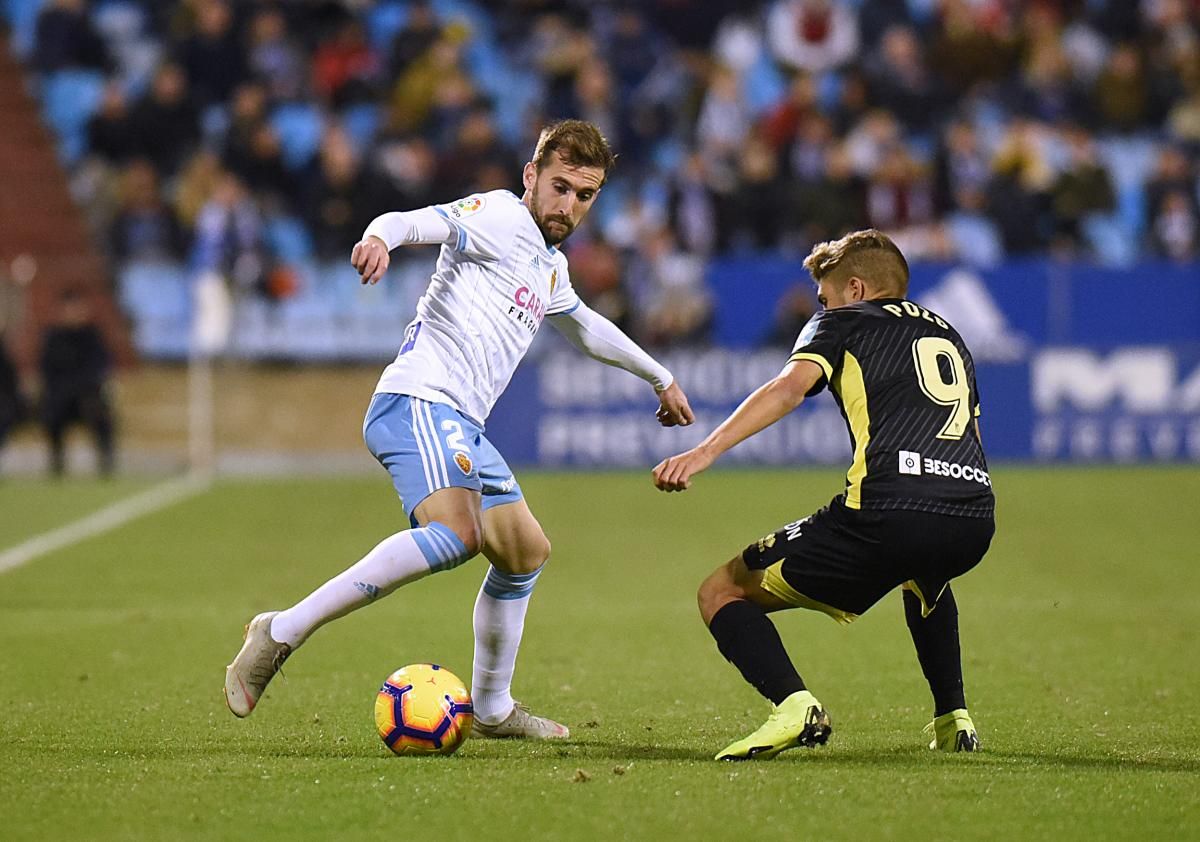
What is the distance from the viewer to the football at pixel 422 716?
5863 millimetres

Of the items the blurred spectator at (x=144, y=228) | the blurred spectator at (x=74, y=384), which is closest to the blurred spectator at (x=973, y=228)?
the blurred spectator at (x=144, y=228)

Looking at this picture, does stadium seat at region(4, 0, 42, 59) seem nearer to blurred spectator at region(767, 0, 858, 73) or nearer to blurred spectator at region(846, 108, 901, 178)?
blurred spectator at region(767, 0, 858, 73)

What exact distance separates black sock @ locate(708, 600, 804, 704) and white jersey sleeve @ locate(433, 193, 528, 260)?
1489 mm

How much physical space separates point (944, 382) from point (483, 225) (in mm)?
1652

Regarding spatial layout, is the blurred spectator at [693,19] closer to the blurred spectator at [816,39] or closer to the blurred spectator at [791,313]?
the blurred spectator at [816,39]

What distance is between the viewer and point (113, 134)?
2122cm

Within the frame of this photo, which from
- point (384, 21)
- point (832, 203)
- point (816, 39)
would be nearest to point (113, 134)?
point (384, 21)

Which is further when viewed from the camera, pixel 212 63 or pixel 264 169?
pixel 212 63

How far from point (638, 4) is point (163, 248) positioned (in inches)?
290

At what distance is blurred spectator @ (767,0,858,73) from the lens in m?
23.0

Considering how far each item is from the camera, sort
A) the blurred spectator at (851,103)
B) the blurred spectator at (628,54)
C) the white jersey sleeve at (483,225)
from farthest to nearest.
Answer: the blurred spectator at (628,54)
the blurred spectator at (851,103)
the white jersey sleeve at (483,225)

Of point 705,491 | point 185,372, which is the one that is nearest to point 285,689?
point 705,491

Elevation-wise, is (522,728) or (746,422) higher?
(746,422)

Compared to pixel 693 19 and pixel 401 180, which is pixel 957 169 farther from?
pixel 401 180
